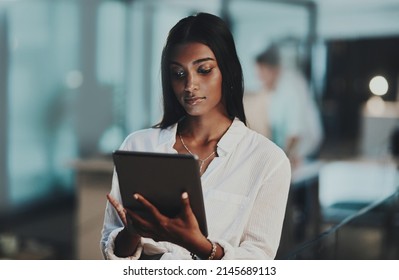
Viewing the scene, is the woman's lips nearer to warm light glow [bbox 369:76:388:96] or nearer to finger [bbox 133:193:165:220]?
finger [bbox 133:193:165:220]

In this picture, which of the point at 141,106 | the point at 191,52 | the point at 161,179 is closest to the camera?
the point at 161,179

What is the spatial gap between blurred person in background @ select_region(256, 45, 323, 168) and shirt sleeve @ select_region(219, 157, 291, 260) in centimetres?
64

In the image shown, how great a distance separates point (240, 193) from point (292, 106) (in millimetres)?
1127

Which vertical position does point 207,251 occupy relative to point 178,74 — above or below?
below

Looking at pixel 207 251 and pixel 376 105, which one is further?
pixel 376 105

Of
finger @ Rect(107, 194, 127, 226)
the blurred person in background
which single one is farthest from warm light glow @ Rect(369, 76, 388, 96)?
finger @ Rect(107, 194, 127, 226)

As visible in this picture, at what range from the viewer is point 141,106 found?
96.7 inches

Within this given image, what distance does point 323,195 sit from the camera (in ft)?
7.24

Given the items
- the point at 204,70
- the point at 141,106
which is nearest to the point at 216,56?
the point at 204,70

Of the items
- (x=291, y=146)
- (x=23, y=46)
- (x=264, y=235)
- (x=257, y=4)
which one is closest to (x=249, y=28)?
(x=257, y=4)

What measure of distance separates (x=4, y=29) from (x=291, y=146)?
1.55 m

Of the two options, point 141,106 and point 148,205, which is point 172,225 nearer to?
point 148,205

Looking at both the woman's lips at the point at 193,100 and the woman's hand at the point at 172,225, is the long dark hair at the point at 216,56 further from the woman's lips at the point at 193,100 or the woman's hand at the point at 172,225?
the woman's hand at the point at 172,225
